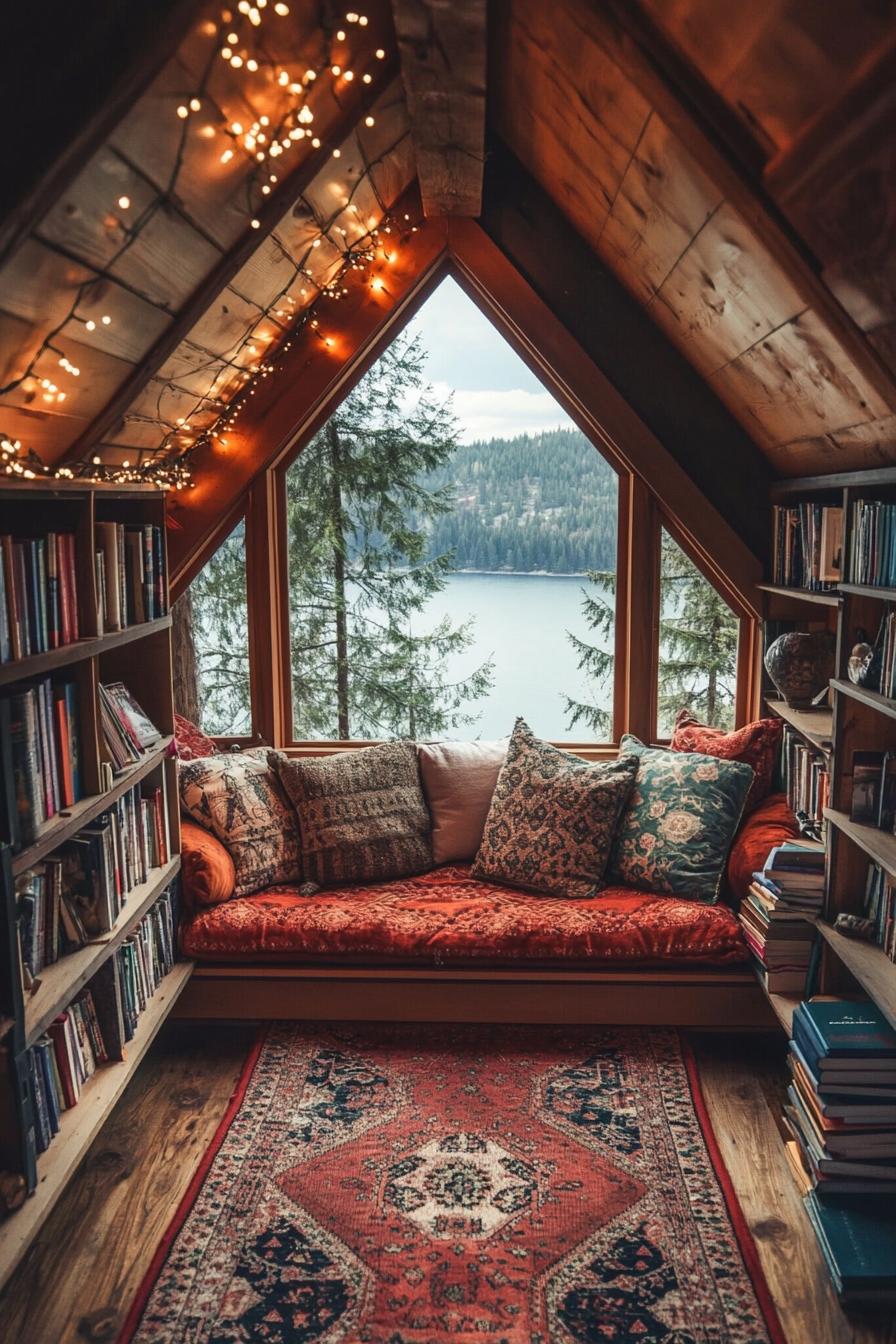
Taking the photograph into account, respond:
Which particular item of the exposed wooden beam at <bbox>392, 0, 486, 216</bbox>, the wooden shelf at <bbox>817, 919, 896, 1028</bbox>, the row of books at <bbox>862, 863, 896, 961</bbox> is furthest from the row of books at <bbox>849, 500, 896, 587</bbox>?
the exposed wooden beam at <bbox>392, 0, 486, 216</bbox>

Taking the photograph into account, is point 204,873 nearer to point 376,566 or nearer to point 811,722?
point 376,566

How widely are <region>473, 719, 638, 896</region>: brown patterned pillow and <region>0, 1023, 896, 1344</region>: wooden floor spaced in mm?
652

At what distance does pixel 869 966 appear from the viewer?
96.8 inches

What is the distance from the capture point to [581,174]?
3.04 metres

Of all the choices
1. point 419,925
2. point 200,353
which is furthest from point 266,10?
point 419,925

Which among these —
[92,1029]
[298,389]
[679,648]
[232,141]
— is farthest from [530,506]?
[92,1029]

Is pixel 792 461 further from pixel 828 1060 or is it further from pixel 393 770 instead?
Answer: pixel 828 1060

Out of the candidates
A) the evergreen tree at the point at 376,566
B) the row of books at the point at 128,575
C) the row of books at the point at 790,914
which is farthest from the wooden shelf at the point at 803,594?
the row of books at the point at 128,575

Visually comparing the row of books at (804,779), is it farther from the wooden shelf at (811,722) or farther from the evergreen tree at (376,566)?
the evergreen tree at (376,566)

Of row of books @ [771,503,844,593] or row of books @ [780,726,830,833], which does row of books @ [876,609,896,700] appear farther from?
row of books @ [780,726,830,833]

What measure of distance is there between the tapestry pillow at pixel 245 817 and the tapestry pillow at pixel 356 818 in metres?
0.05

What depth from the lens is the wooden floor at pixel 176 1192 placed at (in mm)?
2101

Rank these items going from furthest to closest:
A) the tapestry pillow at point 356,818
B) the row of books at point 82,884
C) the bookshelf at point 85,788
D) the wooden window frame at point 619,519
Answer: the wooden window frame at point 619,519, the tapestry pillow at point 356,818, the row of books at point 82,884, the bookshelf at point 85,788

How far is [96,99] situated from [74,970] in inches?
71.7
